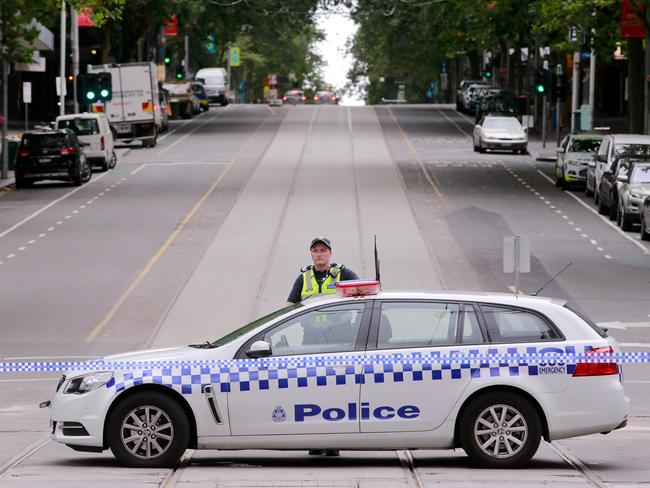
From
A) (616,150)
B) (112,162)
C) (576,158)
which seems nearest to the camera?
(616,150)

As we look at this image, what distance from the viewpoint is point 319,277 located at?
1346 cm

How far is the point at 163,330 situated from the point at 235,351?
433 inches

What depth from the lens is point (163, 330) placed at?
22.3m

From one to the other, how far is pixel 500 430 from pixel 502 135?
46.2 meters

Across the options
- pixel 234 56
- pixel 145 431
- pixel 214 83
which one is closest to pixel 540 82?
pixel 214 83

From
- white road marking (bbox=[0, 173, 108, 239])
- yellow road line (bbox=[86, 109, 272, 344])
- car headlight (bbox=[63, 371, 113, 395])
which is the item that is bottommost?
white road marking (bbox=[0, 173, 108, 239])

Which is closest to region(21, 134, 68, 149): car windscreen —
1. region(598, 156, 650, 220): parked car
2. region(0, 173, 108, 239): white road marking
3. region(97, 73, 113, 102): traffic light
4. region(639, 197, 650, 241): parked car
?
region(0, 173, 108, 239): white road marking

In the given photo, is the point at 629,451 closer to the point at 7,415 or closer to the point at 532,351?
the point at 532,351

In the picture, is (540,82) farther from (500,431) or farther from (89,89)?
(500,431)

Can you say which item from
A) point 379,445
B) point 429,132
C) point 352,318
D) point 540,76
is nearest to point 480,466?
point 379,445

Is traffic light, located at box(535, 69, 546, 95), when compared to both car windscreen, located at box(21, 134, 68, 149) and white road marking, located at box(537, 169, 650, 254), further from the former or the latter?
car windscreen, located at box(21, 134, 68, 149)

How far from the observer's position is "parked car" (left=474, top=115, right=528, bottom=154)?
56.8m

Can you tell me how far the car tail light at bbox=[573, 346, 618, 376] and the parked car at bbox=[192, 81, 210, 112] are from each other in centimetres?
7542

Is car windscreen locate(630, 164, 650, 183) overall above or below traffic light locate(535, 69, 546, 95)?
below
